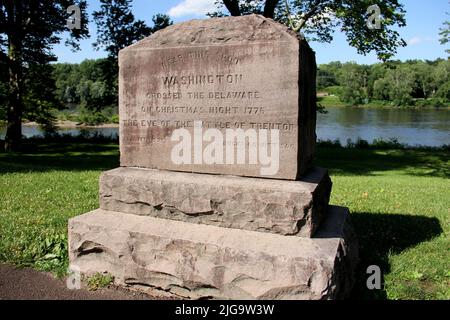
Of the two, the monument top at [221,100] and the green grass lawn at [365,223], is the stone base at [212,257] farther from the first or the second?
the monument top at [221,100]

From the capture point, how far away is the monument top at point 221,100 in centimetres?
374

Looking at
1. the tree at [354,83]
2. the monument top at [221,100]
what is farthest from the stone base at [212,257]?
the tree at [354,83]

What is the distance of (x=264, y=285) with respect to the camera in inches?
133

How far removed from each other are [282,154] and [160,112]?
136 cm

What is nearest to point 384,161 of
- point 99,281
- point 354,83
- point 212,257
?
point 212,257

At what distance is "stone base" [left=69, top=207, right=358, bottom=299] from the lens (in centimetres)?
328

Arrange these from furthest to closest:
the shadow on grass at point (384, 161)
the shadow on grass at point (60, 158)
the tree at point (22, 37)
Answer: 1. the tree at point (22, 37)
2. the shadow on grass at point (384, 161)
3. the shadow on grass at point (60, 158)

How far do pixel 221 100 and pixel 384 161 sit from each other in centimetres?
1374

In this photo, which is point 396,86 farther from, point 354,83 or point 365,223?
point 365,223

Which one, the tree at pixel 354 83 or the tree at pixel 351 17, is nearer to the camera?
the tree at pixel 351 17

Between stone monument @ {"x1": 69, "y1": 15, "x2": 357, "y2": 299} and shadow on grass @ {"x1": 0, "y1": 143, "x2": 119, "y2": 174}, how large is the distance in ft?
22.7

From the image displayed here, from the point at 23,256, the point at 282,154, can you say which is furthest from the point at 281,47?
the point at 23,256

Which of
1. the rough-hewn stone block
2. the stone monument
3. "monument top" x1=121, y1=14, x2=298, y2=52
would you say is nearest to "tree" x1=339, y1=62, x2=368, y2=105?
"monument top" x1=121, y1=14, x2=298, y2=52
